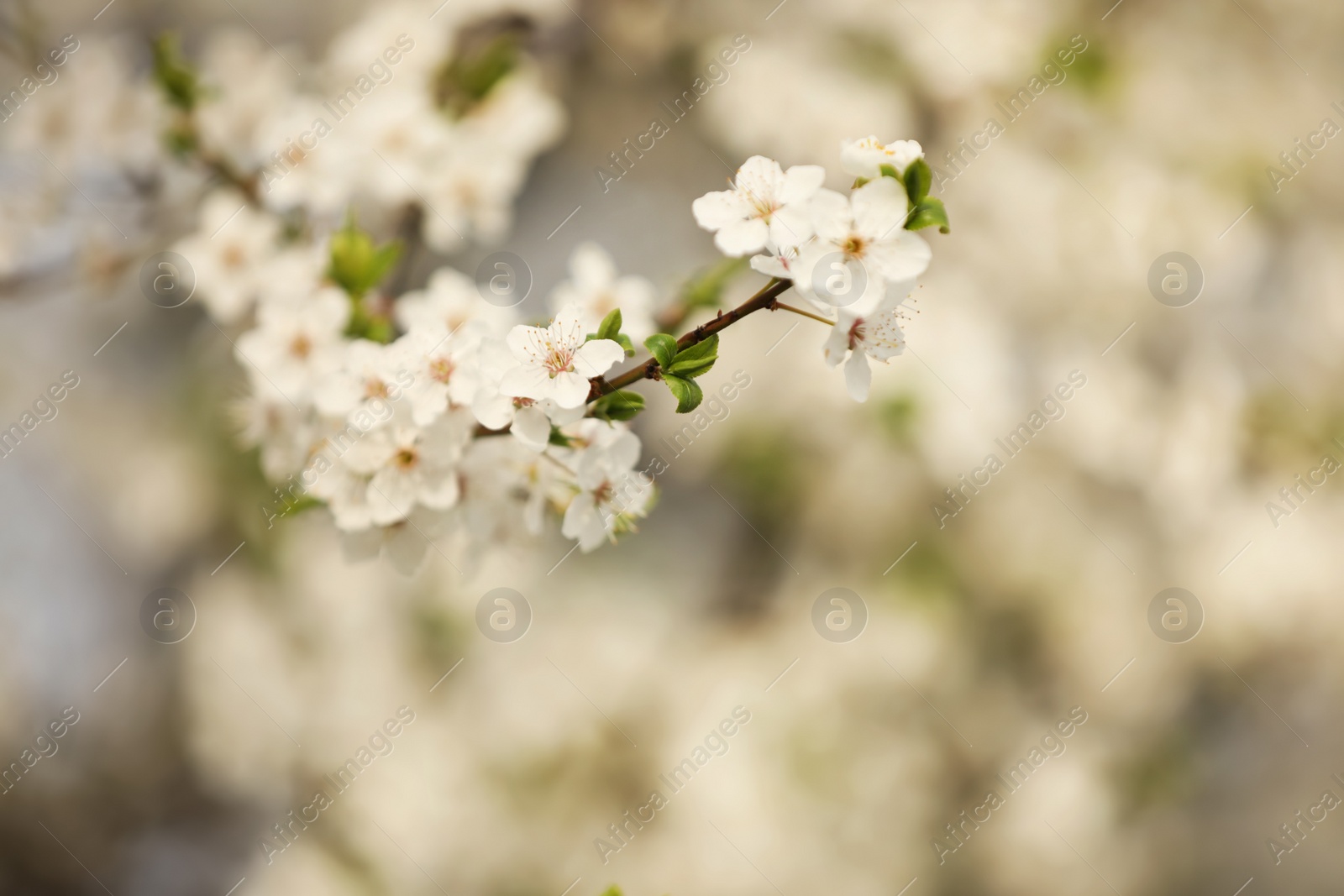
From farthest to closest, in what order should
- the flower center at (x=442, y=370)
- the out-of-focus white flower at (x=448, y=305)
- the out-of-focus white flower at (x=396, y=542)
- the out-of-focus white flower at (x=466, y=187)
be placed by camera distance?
the out-of-focus white flower at (x=466, y=187), the out-of-focus white flower at (x=448, y=305), the out-of-focus white flower at (x=396, y=542), the flower center at (x=442, y=370)

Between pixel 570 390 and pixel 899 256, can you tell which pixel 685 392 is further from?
pixel 899 256

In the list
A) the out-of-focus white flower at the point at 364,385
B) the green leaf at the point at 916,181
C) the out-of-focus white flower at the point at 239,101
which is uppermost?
the out-of-focus white flower at the point at 239,101

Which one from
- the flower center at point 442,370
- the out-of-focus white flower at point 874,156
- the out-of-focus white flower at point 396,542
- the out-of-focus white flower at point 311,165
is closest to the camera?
the out-of-focus white flower at point 874,156

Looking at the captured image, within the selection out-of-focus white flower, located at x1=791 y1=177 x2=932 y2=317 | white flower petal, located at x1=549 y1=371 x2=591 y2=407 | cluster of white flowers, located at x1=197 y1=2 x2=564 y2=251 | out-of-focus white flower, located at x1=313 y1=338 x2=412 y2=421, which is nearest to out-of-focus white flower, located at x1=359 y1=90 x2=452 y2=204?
cluster of white flowers, located at x1=197 y1=2 x2=564 y2=251

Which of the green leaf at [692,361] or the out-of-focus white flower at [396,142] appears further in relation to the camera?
the out-of-focus white flower at [396,142]

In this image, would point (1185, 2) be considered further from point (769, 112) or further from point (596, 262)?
point (596, 262)

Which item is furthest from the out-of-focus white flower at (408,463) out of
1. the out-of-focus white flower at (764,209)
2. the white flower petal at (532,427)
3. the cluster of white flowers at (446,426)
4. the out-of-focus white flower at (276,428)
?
the out-of-focus white flower at (764,209)

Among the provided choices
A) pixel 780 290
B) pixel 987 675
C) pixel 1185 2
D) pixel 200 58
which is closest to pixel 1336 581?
pixel 987 675

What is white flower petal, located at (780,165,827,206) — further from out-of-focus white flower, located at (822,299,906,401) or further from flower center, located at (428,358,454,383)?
flower center, located at (428,358,454,383)

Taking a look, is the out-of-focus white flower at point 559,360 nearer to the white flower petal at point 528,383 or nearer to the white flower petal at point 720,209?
the white flower petal at point 528,383
